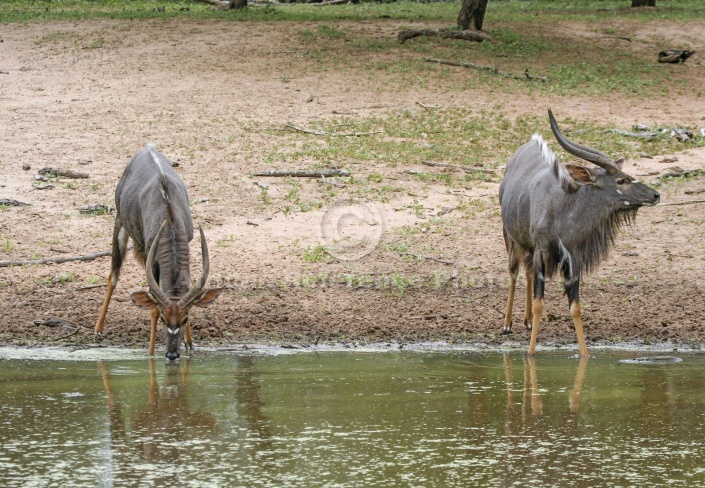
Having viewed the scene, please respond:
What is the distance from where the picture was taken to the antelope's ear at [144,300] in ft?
26.5

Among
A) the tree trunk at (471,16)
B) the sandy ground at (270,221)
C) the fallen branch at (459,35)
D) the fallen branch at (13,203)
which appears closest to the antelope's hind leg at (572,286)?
the sandy ground at (270,221)

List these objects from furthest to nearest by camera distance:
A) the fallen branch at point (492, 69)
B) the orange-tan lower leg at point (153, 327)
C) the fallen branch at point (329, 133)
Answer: the fallen branch at point (492, 69), the fallen branch at point (329, 133), the orange-tan lower leg at point (153, 327)

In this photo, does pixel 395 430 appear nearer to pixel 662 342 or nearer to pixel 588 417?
pixel 588 417

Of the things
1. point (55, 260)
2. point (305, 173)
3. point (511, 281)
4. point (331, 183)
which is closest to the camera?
point (511, 281)

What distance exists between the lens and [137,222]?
913 centimetres

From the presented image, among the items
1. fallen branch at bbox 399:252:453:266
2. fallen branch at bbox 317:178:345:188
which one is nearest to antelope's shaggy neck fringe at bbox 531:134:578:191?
fallen branch at bbox 399:252:453:266

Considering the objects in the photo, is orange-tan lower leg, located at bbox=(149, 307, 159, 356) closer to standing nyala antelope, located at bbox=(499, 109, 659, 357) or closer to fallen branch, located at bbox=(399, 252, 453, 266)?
standing nyala antelope, located at bbox=(499, 109, 659, 357)

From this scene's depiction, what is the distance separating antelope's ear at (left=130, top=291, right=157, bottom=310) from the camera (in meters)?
8.06

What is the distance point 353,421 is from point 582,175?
3.24 meters

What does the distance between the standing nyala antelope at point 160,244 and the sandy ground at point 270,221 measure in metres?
0.73

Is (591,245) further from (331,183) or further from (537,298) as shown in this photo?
(331,183)

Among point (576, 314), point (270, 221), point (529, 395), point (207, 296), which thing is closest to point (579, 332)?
point (576, 314)

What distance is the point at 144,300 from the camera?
26.7ft

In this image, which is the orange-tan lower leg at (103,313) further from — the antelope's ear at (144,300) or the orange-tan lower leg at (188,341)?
the antelope's ear at (144,300)
